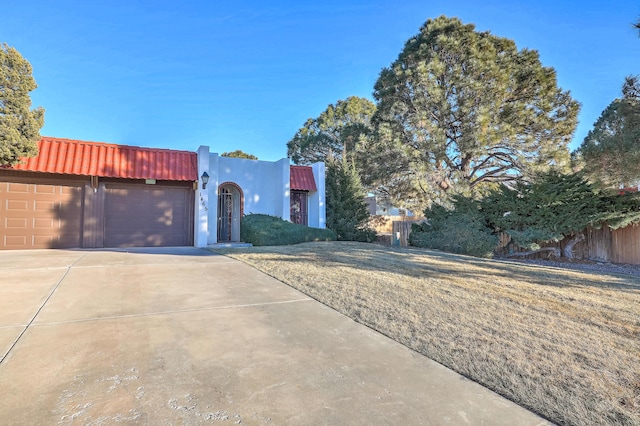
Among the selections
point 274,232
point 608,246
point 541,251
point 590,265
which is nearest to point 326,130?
point 274,232

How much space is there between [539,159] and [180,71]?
56.8ft

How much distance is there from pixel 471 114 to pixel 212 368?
17637mm

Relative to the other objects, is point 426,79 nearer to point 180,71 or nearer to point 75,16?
point 180,71

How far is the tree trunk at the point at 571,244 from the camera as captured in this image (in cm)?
1158

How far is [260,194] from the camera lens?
46.5 ft

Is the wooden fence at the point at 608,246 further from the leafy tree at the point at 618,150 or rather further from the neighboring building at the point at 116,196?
the neighboring building at the point at 116,196

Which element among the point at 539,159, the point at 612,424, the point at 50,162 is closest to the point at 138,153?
the point at 50,162

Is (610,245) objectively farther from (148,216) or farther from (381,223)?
(148,216)

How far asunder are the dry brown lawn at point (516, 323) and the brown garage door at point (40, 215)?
8.43m

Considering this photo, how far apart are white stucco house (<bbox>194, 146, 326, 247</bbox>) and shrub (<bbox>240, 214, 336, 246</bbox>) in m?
1.22

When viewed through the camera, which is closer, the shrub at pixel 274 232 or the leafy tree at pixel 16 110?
the leafy tree at pixel 16 110

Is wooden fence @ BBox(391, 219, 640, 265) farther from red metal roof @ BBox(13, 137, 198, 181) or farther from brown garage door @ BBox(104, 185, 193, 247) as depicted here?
red metal roof @ BBox(13, 137, 198, 181)

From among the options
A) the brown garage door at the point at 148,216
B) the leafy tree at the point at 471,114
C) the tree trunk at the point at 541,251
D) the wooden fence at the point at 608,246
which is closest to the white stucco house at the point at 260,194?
the brown garage door at the point at 148,216

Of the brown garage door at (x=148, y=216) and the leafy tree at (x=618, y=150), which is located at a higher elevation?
the leafy tree at (x=618, y=150)
